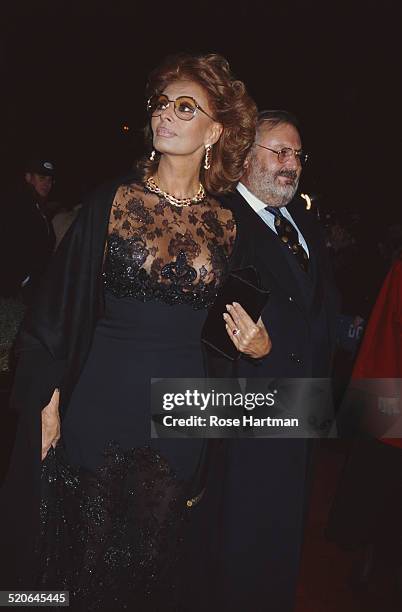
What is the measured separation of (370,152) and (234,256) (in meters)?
11.8

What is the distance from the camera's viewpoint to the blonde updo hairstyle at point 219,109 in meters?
2.65

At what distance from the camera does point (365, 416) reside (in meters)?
3.50

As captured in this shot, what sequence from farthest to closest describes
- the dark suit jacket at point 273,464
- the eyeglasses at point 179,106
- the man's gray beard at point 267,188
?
1. the man's gray beard at point 267,188
2. the dark suit jacket at point 273,464
3. the eyeglasses at point 179,106

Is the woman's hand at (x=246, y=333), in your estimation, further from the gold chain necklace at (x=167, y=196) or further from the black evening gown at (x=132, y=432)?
the gold chain necklace at (x=167, y=196)

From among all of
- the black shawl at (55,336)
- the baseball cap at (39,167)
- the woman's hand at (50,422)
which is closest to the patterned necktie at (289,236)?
the black shawl at (55,336)

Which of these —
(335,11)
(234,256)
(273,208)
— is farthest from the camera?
(335,11)

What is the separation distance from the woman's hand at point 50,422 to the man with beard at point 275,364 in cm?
71

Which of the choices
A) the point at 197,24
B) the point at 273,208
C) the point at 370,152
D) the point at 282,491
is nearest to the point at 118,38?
the point at 197,24

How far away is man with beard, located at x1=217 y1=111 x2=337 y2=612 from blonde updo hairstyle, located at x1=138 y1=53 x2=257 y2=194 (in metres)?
0.13

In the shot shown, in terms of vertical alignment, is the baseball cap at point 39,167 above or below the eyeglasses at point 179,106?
below

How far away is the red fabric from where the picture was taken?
3.48 meters

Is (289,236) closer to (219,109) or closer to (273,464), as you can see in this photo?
(219,109)

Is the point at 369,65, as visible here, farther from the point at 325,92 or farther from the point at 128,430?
the point at 128,430

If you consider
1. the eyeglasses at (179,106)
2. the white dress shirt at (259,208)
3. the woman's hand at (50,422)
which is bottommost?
the woman's hand at (50,422)
